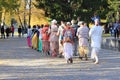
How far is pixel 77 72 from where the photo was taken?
17203mm

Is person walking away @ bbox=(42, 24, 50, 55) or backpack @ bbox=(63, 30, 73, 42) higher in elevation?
backpack @ bbox=(63, 30, 73, 42)

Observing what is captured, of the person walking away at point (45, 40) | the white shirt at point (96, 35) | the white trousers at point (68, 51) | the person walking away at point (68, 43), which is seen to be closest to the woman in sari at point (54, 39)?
the person walking away at point (45, 40)

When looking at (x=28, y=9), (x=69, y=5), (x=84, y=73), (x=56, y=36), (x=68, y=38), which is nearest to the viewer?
(x=84, y=73)

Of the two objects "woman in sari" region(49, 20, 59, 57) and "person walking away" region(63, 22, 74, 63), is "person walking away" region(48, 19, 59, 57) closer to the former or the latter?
"woman in sari" region(49, 20, 59, 57)

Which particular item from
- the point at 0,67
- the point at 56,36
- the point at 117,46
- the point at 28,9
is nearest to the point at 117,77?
the point at 0,67

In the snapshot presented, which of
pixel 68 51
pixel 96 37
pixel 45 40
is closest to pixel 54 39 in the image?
pixel 45 40

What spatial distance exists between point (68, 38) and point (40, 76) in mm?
5597

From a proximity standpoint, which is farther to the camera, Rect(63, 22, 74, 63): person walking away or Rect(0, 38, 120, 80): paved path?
Rect(63, 22, 74, 63): person walking away

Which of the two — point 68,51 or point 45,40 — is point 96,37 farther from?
point 45,40

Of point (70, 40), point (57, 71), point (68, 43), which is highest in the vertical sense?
point (70, 40)

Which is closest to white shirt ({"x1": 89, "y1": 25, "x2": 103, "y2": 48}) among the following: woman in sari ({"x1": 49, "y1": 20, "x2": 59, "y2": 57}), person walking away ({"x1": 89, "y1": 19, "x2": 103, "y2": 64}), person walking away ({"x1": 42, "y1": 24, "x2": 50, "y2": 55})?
person walking away ({"x1": 89, "y1": 19, "x2": 103, "y2": 64})

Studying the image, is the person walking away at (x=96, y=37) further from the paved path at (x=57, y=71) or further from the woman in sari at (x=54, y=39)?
the woman in sari at (x=54, y=39)

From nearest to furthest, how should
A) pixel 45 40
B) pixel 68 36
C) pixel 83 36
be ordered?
pixel 68 36, pixel 83 36, pixel 45 40

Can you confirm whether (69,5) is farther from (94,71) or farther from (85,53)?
(94,71)
